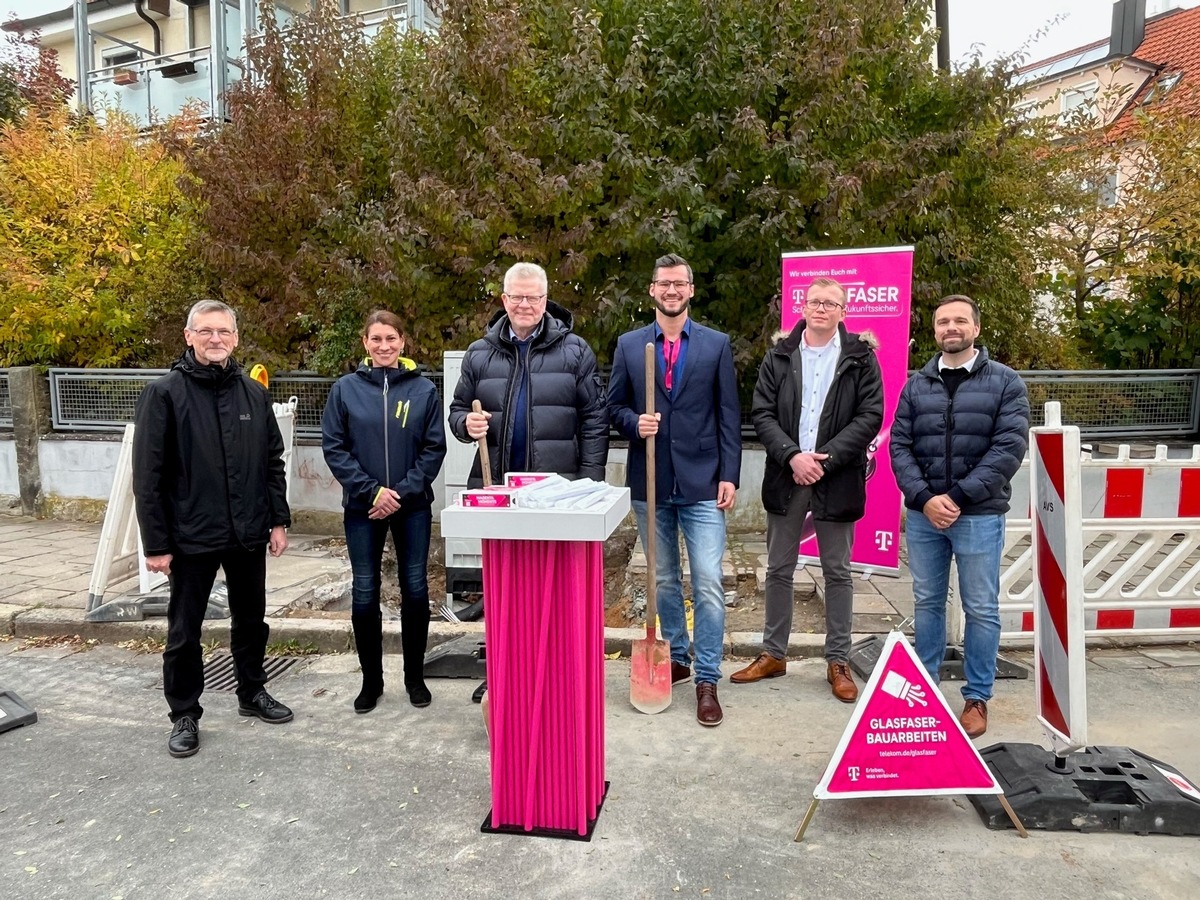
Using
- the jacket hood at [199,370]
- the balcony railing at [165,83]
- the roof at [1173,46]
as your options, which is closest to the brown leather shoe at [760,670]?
the jacket hood at [199,370]

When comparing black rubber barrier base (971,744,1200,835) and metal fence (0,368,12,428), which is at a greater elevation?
metal fence (0,368,12,428)

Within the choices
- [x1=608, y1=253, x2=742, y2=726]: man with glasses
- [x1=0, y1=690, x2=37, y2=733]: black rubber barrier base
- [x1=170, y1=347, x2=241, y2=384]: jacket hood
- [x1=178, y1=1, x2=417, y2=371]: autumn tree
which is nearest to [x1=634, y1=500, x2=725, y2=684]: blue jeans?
[x1=608, y1=253, x2=742, y2=726]: man with glasses

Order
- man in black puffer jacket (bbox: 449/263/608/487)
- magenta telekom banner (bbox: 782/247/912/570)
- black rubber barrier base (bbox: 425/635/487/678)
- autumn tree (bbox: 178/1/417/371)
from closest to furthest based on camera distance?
man in black puffer jacket (bbox: 449/263/608/487) → black rubber barrier base (bbox: 425/635/487/678) → magenta telekom banner (bbox: 782/247/912/570) → autumn tree (bbox: 178/1/417/371)

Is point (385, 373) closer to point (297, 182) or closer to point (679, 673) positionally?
point (679, 673)

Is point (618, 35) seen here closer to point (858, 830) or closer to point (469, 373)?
point (469, 373)

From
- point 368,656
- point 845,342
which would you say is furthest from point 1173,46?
point 368,656

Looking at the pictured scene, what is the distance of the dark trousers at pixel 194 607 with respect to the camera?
3799mm

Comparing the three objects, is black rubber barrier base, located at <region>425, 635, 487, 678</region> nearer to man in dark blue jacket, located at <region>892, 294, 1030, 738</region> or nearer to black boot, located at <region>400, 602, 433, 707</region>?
black boot, located at <region>400, 602, 433, 707</region>

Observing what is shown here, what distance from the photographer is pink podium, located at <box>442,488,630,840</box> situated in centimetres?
287

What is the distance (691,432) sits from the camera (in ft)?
13.5

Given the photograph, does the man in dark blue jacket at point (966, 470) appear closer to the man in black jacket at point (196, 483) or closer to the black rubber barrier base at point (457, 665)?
the black rubber barrier base at point (457, 665)

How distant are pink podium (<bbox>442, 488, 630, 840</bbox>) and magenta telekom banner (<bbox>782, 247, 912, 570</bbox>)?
3.02m

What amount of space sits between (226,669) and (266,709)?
0.90m

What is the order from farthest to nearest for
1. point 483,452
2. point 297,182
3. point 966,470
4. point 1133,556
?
point 297,182 → point 1133,556 → point 966,470 → point 483,452
